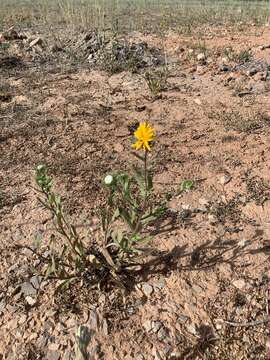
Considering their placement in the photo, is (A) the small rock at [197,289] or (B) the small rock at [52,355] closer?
(B) the small rock at [52,355]

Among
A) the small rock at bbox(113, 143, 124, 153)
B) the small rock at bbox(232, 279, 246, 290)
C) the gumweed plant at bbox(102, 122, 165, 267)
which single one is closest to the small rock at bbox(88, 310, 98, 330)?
the gumweed plant at bbox(102, 122, 165, 267)

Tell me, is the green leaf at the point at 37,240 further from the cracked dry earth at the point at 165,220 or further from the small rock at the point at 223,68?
the small rock at the point at 223,68

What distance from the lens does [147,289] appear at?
2256mm

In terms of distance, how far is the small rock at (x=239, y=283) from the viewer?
226 centimetres

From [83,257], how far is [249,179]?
1645mm

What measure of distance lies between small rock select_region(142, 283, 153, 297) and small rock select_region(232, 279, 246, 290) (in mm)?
523

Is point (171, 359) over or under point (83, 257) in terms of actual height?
under

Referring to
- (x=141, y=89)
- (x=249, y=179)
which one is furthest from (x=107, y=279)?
(x=141, y=89)

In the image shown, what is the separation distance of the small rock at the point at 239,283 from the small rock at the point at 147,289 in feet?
1.71

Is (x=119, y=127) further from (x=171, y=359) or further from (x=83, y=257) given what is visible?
(x=171, y=359)

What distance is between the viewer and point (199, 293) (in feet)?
7.30

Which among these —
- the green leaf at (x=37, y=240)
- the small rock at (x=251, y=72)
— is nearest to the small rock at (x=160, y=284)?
the green leaf at (x=37, y=240)

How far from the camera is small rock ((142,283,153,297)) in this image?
7.33 feet

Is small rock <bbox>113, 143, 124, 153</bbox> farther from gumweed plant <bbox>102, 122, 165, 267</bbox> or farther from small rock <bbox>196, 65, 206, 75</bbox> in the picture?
small rock <bbox>196, 65, 206, 75</bbox>
